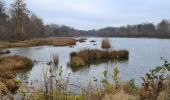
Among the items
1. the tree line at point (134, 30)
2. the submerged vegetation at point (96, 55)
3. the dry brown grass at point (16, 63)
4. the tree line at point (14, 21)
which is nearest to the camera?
the dry brown grass at point (16, 63)

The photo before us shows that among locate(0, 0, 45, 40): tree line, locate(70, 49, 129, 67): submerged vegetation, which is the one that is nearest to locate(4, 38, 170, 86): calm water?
locate(70, 49, 129, 67): submerged vegetation

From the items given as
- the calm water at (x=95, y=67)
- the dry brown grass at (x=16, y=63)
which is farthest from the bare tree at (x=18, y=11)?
the dry brown grass at (x=16, y=63)

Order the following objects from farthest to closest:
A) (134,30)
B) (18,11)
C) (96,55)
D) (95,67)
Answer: (134,30)
(18,11)
(96,55)
(95,67)

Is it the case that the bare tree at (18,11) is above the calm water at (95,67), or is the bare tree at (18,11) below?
above

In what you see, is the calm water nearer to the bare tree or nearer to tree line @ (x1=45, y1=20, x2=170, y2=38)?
the bare tree

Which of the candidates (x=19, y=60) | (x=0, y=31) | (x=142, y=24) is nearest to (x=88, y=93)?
(x=19, y=60)

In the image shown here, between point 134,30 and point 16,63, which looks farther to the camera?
point 134,30

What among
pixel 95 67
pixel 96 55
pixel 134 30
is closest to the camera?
pixel 95 67

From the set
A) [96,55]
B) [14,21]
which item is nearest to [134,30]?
[14,21]

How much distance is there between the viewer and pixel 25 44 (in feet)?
157

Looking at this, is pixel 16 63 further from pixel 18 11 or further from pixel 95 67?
pixel 18 11

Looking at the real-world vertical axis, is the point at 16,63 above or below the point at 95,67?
above

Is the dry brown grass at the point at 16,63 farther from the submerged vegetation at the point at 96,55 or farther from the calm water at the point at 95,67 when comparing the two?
the submerged vegetation at the point at 96,55

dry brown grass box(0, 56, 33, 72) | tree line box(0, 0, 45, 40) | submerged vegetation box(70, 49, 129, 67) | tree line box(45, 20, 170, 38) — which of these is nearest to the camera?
dry brown grass box(0, 56, 33, 72)
